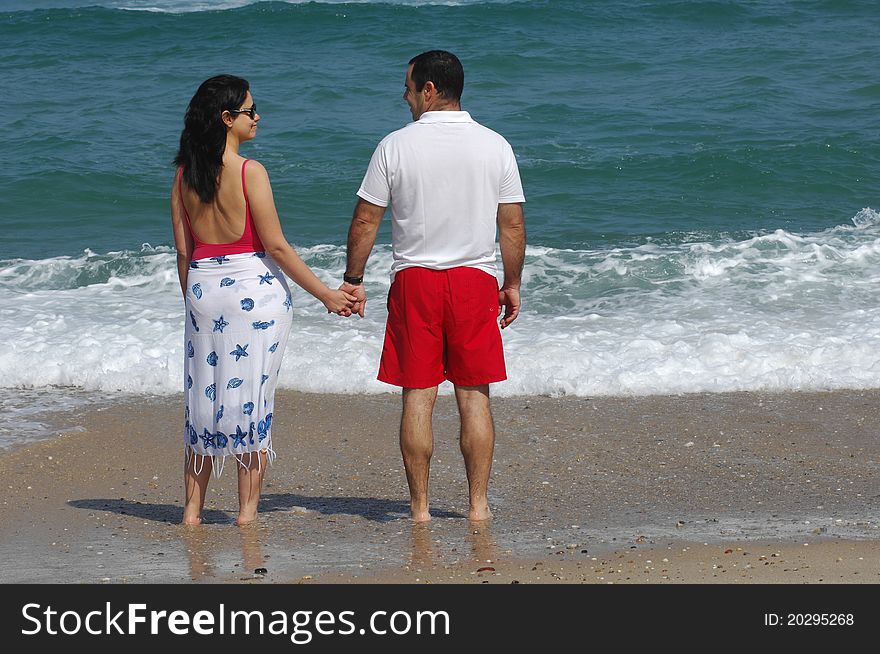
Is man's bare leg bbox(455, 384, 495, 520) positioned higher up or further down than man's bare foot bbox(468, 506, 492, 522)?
higher up

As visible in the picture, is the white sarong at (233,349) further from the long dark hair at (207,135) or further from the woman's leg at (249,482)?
the long dark hair at (207,135)

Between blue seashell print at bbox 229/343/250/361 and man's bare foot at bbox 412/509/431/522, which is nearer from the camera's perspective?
blue seashell print at bbox 229/343/250/361

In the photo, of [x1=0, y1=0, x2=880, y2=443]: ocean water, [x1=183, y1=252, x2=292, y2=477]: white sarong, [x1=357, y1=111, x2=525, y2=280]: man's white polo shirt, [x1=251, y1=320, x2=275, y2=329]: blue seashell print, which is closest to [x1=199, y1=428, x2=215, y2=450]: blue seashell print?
[x1=183, y1=252, x2=292, y2=477]: white sarong

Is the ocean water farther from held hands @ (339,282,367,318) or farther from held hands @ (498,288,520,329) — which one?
held hands @ (339,282,367,318)

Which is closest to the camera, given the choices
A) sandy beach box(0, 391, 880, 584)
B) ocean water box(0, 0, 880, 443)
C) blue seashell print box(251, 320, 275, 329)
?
sandy beach box(0, 391, 880, 584)

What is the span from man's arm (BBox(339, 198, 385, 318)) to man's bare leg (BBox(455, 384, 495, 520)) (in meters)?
0.56

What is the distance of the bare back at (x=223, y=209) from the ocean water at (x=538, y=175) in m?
2.32

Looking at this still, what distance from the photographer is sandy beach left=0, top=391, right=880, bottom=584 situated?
12.4 ft

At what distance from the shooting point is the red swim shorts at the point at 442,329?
405 centimetres

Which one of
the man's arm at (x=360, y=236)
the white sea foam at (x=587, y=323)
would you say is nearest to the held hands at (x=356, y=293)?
the man's arm at (x=360, y=236)

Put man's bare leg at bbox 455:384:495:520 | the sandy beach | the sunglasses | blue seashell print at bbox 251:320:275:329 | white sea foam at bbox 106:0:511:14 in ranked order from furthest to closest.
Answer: white sea foam at bbox 106:0:511:14, man's bare leg at bbox 455:384:495:520, blue seashell print at bbox 251:320:275:329, the sunglasses, the sandy beach

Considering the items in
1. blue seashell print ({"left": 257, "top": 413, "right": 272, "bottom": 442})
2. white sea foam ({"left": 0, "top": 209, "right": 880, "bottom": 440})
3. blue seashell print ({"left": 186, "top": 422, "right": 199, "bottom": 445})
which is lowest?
white sea foam ({"left": 0, "top": 209, "right": 880, "bottom": 440})

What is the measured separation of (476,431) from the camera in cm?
425

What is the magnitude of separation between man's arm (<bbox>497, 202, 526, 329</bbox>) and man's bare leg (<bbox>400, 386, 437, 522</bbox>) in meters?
0.41
